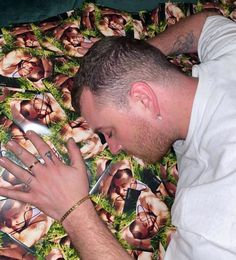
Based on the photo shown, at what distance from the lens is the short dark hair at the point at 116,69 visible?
1.07 metres

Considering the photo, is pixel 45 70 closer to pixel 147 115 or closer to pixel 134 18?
pixel 147 115

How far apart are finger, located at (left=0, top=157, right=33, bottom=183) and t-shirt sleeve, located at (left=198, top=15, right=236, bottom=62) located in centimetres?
70

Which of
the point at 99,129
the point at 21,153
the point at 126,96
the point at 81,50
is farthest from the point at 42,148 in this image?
the point at 81,50

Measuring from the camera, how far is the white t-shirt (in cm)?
95

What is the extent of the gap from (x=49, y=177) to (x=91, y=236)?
0.19 meters

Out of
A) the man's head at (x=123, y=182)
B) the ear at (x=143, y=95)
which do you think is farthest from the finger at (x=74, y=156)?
the ear at (x=143, y=95)

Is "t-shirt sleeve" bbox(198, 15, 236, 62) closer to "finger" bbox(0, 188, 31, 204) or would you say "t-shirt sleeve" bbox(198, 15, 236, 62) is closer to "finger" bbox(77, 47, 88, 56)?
"finger" bbox(77, 47, 88, 56)

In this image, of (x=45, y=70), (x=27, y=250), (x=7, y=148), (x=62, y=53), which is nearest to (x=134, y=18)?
(x=62, y=53)

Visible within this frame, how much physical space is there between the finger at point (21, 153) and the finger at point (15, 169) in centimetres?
3

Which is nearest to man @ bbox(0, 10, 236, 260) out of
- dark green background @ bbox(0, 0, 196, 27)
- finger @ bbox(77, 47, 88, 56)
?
finger @ bbox(77, 47, 88, 56)

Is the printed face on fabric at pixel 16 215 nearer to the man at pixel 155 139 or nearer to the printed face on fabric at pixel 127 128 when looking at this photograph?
the man at pixel 155 139

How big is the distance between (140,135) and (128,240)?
0.96 ft

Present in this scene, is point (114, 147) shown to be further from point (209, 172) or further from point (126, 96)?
point (209, 172)

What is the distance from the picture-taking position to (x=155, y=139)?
1.12m
